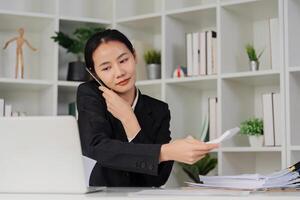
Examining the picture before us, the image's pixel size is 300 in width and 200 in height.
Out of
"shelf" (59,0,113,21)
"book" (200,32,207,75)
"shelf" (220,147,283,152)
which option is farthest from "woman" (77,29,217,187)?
"shelf" (59,0,113,21)

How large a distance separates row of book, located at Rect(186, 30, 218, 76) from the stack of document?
5.09 feet

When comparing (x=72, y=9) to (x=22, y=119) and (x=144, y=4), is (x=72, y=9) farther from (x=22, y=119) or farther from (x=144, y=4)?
(x=22, y=119)

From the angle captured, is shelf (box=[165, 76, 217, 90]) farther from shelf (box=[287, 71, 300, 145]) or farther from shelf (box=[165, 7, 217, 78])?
shelf (box=[287, 71, 300, 145])

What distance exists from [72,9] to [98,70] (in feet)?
5.36

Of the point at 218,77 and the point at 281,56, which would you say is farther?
the point at 218,77

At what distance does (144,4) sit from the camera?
3311 mm

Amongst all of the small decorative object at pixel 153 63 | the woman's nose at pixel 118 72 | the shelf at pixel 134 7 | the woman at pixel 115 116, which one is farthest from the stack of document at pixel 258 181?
the shelf at pixel 134 7

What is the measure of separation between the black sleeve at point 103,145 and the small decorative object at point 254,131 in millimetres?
1132

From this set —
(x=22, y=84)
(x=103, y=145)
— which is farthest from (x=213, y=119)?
(x=103, y=145)

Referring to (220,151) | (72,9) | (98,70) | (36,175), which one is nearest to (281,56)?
(220,151)

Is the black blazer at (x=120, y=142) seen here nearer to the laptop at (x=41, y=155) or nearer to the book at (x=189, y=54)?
the laptop at (x=41, y=155)

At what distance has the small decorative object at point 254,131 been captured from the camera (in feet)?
8.59

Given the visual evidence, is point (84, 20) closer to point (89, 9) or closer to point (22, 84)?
point (89, 9)

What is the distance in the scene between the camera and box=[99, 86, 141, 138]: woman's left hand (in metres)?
1.63
